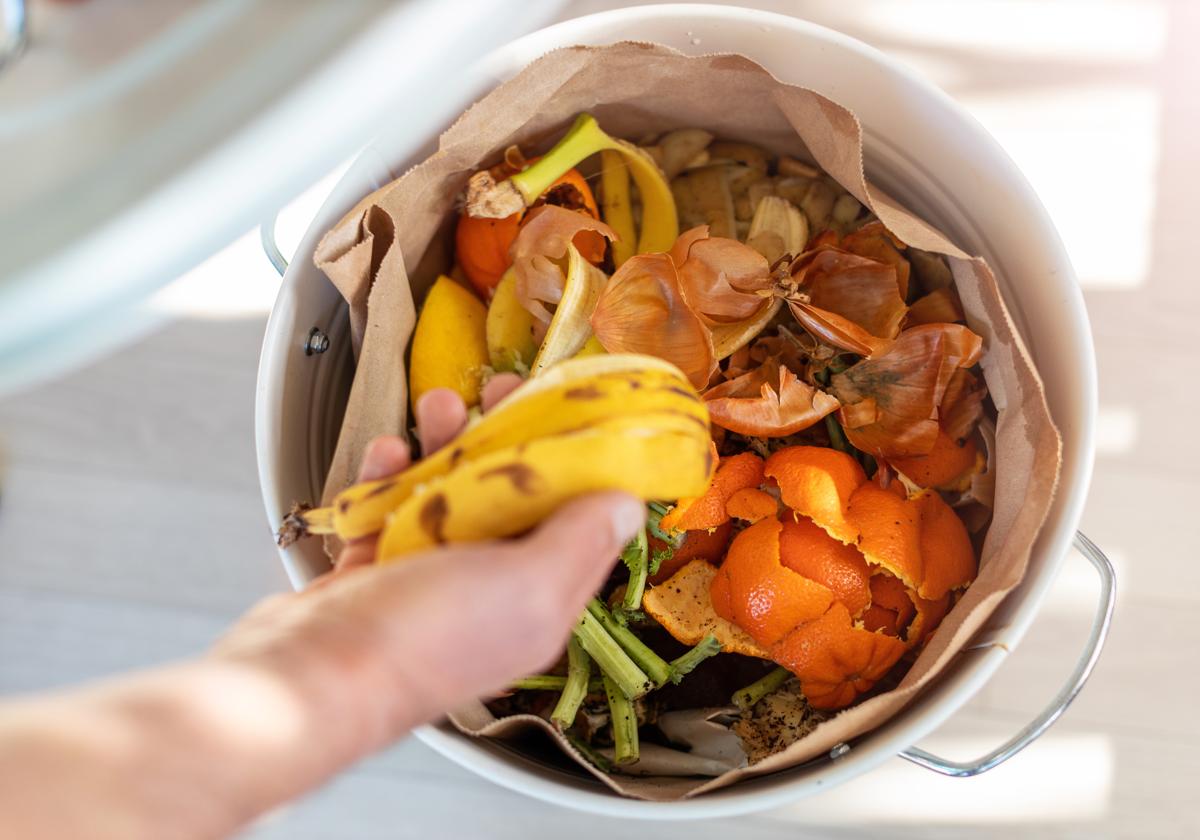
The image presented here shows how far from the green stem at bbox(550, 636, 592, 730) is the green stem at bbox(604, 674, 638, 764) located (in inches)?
0.7

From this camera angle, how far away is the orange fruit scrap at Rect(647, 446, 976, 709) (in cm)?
61

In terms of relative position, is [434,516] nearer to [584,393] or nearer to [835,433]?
[584,393]

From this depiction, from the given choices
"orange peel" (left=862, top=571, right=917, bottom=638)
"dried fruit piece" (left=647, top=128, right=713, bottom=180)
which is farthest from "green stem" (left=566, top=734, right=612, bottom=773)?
"dried fruit piece" (left=647, top=128, right=713, bottom=180)

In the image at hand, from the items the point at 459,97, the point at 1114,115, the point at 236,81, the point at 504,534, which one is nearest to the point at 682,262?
the point at 459,97

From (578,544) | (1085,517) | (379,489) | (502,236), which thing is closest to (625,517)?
(578,544)

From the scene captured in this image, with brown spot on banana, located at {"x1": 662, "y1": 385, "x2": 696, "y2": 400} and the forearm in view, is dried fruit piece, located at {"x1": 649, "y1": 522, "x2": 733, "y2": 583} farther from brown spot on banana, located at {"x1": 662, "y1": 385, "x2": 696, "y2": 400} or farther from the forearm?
the forearm

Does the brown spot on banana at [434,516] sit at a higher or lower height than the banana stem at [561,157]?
lower

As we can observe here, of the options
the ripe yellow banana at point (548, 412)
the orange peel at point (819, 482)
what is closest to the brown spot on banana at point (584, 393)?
the ripe yellow banana at point (548, 412)

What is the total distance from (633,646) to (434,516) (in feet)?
0.90

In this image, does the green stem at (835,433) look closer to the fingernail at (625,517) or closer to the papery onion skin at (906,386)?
the papery onion skin at (906,386)

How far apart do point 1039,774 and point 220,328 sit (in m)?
0.93

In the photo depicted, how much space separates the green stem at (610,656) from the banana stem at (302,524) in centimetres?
19

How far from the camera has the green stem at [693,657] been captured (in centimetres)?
65

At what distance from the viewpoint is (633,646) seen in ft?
2.17
